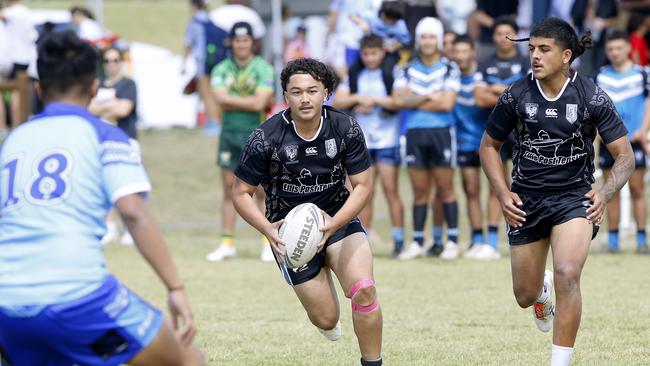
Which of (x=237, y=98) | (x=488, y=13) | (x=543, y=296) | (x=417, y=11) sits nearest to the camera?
(x=543, y=296)

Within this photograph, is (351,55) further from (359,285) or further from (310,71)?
(359,285)

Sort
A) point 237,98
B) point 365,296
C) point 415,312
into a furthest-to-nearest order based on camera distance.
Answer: point 237,98, point 415,312, point 365,296

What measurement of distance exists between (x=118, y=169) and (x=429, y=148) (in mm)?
7763

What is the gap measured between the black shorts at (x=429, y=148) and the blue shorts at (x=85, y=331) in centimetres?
770

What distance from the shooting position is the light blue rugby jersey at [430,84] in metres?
11.7

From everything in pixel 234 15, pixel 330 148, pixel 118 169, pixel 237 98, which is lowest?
pixel 237 98

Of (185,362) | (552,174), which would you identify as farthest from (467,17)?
(185,362)

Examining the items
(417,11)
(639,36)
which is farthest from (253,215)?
(639,36)

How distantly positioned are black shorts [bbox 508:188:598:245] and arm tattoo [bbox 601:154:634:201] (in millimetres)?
120

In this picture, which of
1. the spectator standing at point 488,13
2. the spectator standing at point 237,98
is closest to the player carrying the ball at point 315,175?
the spectator standing at point 237,98

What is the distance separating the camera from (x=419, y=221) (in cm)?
1211

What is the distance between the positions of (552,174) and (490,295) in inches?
116

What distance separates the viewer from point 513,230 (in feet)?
21.9

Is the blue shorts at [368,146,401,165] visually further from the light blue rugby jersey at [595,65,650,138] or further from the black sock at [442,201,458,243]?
the light blue rugby jersey at [595,65,650,138]
